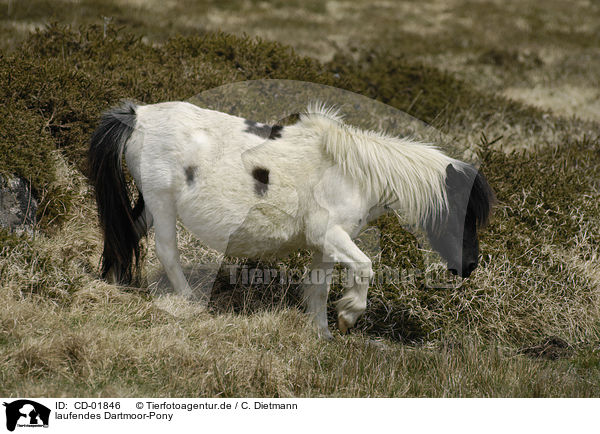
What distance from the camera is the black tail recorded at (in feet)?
15.9

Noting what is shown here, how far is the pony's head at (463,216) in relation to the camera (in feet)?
15.8

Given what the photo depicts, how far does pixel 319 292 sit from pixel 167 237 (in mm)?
1348

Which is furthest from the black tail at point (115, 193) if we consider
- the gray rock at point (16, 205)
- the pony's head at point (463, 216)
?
the pony's head at point (463, 216)

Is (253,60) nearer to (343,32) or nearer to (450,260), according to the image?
(450,260)

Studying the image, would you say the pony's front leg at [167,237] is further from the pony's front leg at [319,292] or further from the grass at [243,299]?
the pony's front leg at [319,292]

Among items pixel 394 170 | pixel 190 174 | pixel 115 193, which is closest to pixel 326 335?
pixel 394 170

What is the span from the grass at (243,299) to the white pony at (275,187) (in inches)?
19.8

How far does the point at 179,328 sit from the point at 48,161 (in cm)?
229

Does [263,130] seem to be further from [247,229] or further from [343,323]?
[343,323]

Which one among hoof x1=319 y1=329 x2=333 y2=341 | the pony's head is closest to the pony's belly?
hoof x1=319 y1=329 x2=333 y2=341

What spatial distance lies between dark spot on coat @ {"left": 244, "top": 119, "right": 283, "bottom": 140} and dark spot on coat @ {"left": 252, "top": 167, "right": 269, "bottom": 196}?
12.2 inches

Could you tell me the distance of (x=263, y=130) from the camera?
4.91 metres

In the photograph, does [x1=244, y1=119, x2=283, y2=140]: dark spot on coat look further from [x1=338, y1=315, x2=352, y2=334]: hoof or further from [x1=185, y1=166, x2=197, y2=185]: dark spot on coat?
[x1=338, y1=315, x2=352, y2=334]: hoof
